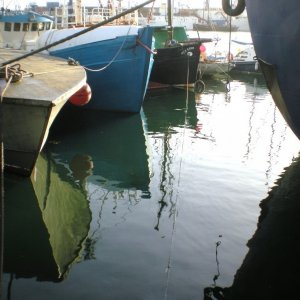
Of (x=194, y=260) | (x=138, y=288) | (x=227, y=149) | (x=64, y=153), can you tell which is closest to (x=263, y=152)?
(x=227, y=149)

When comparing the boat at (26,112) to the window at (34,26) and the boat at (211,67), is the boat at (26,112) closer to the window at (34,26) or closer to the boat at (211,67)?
the window at (34,26)

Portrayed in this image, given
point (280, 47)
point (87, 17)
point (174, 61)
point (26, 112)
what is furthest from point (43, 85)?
point (174, 61)

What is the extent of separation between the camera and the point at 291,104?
6.56 meters

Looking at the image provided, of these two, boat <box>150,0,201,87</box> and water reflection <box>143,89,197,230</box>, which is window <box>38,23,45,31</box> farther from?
water reflection <box>143,89,197,230</box>

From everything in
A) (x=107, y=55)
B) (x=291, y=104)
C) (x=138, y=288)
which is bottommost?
(x=138, y=288)

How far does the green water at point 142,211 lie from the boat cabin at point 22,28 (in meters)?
7.02

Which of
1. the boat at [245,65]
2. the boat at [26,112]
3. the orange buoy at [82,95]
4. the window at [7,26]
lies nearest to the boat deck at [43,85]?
the boat at [26,112]

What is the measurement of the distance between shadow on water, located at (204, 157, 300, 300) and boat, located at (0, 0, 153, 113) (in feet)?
25.2

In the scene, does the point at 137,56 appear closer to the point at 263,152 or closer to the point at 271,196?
the point at 263,152

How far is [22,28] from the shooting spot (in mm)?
17641

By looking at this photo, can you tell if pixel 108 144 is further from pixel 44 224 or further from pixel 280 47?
pixel 280 47

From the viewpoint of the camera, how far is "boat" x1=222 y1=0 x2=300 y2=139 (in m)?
5.82

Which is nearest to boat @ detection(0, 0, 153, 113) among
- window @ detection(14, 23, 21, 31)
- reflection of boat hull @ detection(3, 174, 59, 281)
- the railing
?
the railing

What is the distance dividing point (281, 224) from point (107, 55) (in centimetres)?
908
